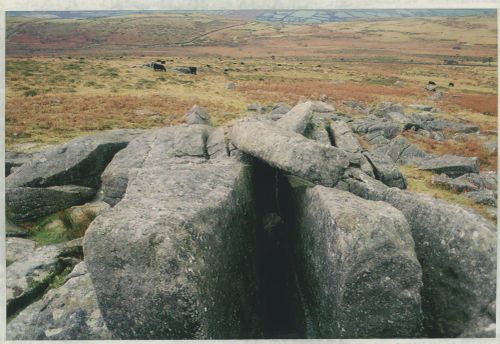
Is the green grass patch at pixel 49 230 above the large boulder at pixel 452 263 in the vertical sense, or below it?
below

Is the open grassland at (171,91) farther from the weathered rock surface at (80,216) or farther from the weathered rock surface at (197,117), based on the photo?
the weathered rock surface at (80,216)

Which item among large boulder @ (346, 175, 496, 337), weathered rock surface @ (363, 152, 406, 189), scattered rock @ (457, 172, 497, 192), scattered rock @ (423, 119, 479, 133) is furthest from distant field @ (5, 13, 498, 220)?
large boulder @ (346, 175, 496, 337)

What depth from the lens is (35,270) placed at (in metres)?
Answer: 10.2

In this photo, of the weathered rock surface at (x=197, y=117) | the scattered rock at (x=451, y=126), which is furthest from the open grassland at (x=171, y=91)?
the weathered rock surface at (x=197, y=117)

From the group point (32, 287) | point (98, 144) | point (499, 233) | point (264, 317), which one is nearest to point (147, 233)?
point (264, 317)

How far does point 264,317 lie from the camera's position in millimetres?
9641

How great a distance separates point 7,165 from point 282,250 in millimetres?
12910

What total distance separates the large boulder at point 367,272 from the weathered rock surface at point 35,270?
23.0 feet

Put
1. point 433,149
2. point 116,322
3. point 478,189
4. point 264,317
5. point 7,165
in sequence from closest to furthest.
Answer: point 116,322 → point 264,317 → point 7,165 → point 478,189 → point 433,149

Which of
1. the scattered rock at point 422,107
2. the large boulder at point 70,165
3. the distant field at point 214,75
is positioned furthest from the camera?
the scattered rock at point 422,107

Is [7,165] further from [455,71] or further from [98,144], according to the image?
[455,71]

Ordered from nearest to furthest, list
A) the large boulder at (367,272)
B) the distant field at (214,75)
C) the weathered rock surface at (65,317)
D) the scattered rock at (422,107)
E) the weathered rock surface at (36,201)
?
the large boulder at (367,272), the weathered rock surface at (65,317), the weathered rock surface at (36,201), the distant field at (214,75), the scattered rock at (422,107)

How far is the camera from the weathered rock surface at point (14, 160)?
650 inches

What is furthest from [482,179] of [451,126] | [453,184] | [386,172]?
[451,126]
